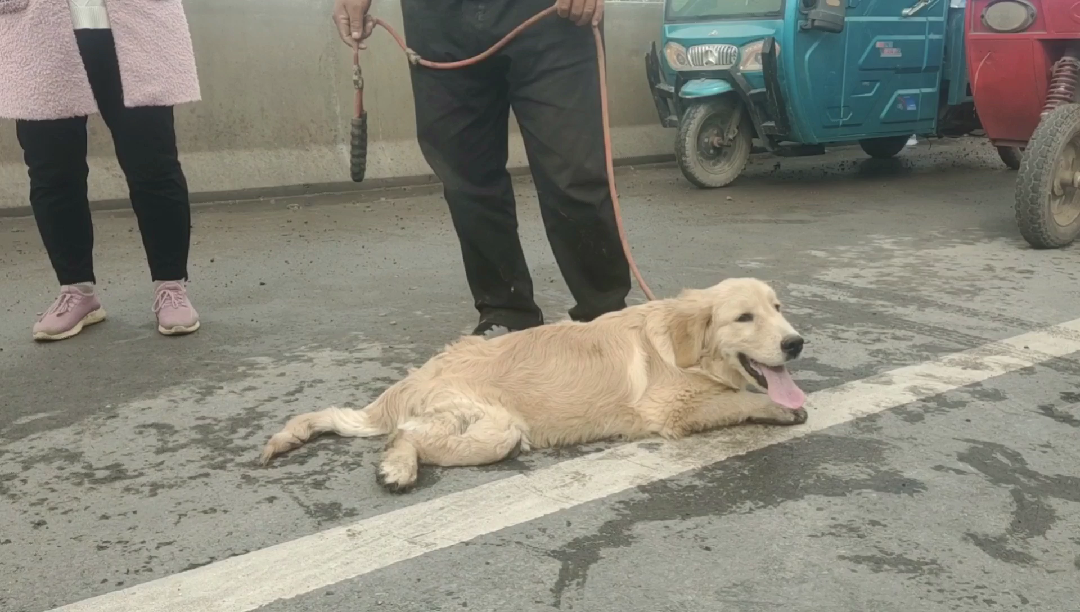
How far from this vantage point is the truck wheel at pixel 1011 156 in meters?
8.98

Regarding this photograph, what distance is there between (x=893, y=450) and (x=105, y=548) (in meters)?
1.96

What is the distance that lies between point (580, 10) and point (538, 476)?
156 centimetres

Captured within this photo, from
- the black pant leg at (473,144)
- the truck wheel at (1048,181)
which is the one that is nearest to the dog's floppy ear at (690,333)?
the black pant leg at (473,144)

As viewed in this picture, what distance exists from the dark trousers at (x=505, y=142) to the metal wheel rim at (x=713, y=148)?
4.75 metres

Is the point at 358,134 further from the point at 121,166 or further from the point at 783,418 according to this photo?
the point at 783,418

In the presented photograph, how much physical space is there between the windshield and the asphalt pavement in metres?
3.52

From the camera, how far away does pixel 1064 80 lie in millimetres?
5699

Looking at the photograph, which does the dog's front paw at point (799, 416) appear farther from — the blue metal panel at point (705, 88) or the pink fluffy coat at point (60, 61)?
the blue metal panel at point (705, 88)

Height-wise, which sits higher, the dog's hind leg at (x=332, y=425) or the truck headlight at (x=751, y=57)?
the truck headlight at (x=751, y=57)

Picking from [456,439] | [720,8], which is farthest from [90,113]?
[720,8]

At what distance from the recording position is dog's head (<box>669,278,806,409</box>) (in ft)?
9.47

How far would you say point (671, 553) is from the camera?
2238mm

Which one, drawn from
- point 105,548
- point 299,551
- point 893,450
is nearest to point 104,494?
point 105,548

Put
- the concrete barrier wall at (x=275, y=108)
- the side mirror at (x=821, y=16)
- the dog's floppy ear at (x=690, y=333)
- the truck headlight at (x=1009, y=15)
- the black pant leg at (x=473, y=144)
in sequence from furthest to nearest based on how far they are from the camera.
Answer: the side mirror at (x=821, y=16), the concrete barrier wall at (x=275, y=108), the truck headlight at (x=1009, y=15), the black pant leg at (x=473, y=144), the dog's floppy ear at (x=690, y=333)
